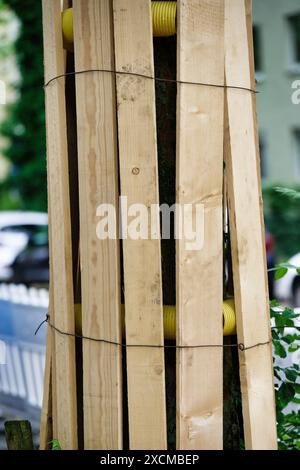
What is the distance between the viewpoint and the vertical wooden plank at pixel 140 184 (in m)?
2.96

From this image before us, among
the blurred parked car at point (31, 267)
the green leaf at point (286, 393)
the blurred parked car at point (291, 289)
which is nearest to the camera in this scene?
the green leaf at point (286, 393)

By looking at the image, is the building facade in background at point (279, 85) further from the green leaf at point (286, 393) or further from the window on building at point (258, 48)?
the green leaf at point (286, 393)

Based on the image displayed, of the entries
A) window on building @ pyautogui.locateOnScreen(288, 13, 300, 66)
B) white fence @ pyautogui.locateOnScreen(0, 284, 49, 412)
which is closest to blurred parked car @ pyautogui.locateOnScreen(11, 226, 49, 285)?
white fence @ pyautogui.locateOnScreen(0, 284, 49, 412)

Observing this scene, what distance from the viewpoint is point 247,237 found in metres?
3.08

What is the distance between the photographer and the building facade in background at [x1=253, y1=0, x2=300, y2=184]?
2167cm

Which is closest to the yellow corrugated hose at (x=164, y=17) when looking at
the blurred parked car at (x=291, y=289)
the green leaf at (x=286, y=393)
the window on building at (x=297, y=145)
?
the green leaf at (x=286, y=393)

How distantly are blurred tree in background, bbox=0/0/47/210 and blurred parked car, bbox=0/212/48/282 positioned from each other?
499 centimetres

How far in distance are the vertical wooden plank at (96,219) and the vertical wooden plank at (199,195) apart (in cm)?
22

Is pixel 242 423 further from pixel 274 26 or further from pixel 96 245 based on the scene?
pixel 274 26

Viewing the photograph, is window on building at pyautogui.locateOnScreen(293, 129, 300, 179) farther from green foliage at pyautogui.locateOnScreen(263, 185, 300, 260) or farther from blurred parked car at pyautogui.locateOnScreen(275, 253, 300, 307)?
blurred parked car at pyautogui.locateOnScreen(275, 253, 300, 307)

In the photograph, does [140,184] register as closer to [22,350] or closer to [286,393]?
[286,393]

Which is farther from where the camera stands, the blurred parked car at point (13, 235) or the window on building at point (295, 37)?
the window on building at point (295, 37)

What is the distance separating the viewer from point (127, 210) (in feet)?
9.80

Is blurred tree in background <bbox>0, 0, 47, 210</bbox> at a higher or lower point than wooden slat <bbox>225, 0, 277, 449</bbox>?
higher
